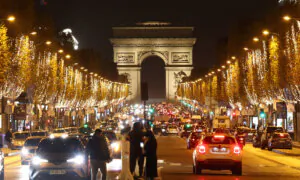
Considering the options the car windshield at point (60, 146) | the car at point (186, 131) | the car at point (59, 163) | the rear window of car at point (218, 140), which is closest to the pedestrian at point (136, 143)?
the car windshield at point (60, 146)

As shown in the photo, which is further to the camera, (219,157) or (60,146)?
(219,157)

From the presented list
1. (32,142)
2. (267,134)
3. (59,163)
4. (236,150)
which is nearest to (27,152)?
(32,142)

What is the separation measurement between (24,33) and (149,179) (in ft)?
124

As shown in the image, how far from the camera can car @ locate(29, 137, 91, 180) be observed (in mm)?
24094

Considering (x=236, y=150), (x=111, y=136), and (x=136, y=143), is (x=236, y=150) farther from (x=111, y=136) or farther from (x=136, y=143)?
(x=111, y=136)

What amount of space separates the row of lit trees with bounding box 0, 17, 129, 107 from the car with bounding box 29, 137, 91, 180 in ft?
91.0

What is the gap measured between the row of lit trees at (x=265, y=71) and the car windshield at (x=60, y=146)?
78.8ft

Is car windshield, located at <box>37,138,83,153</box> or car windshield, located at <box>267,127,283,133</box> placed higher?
car windshield, located at <box>267,127,283,133</box>

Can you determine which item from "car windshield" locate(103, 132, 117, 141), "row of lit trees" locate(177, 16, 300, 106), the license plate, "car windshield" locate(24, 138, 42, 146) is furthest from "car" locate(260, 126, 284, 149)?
the license plate

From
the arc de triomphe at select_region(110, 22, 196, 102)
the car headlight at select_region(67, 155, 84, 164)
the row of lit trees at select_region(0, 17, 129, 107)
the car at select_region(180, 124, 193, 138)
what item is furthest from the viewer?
the arc de triomphe at select_region(110, 22, 196, 102)

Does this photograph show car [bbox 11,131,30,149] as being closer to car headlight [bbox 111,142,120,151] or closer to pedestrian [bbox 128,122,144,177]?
car headlight [bbox 111,142,120,151]

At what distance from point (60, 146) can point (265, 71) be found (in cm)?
4708

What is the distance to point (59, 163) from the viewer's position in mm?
24172

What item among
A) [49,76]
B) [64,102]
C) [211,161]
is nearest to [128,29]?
[64,102]
